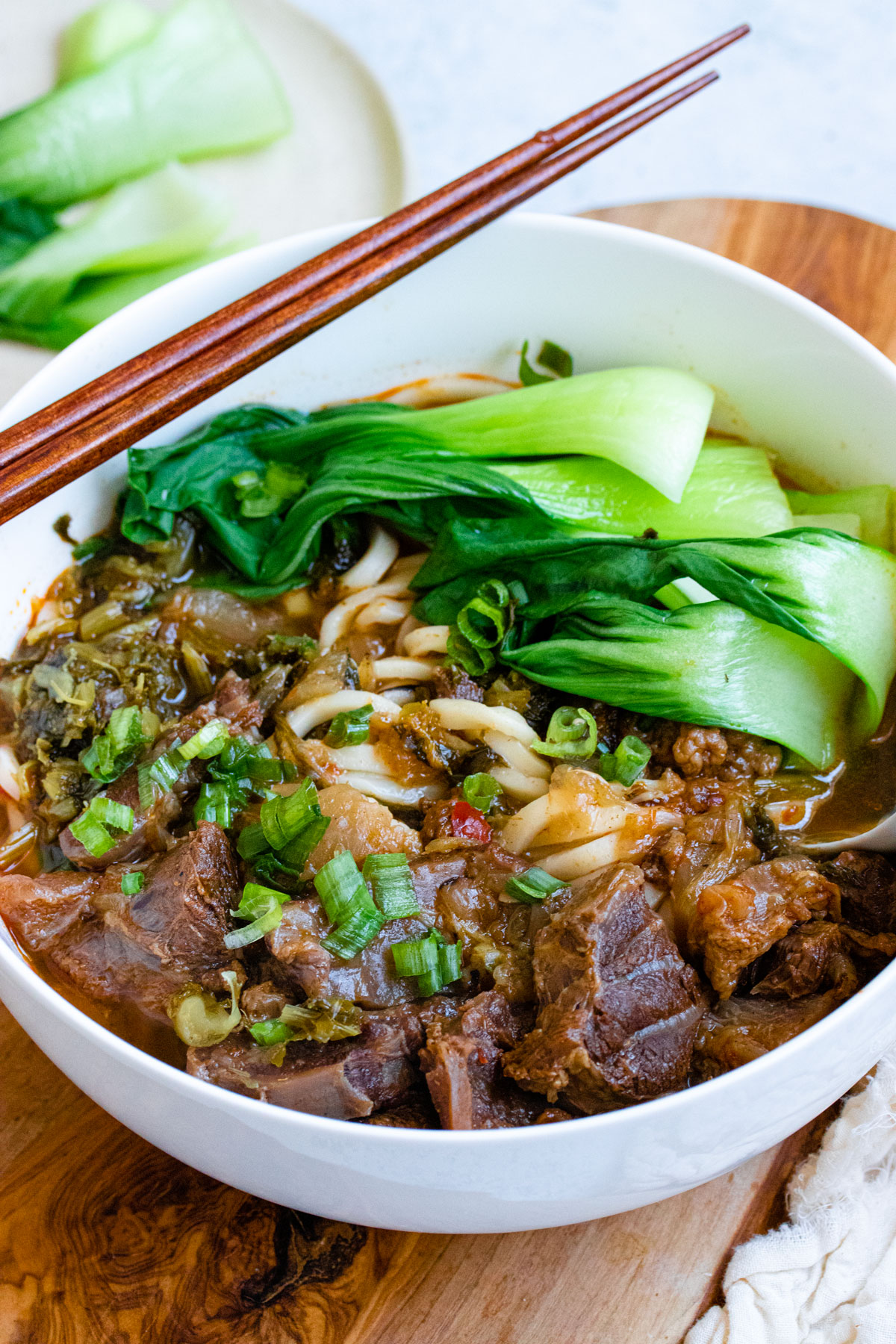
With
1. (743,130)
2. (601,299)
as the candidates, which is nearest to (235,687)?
(601,299)

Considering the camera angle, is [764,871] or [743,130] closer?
[764,871]

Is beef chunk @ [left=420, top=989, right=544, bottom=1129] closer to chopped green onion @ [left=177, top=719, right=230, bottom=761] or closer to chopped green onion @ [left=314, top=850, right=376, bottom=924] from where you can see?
chopped green onion @ [left=314, top=850, right=376, bottom=924]

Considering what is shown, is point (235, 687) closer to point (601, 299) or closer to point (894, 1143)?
point (601, 299)

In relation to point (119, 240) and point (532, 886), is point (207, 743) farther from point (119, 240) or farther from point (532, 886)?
point (119, 240)

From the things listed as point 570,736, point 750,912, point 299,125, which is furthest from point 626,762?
point 299,125

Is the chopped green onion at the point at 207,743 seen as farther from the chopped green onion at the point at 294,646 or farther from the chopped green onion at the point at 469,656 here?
the chopped green onion at the point at 469,656
